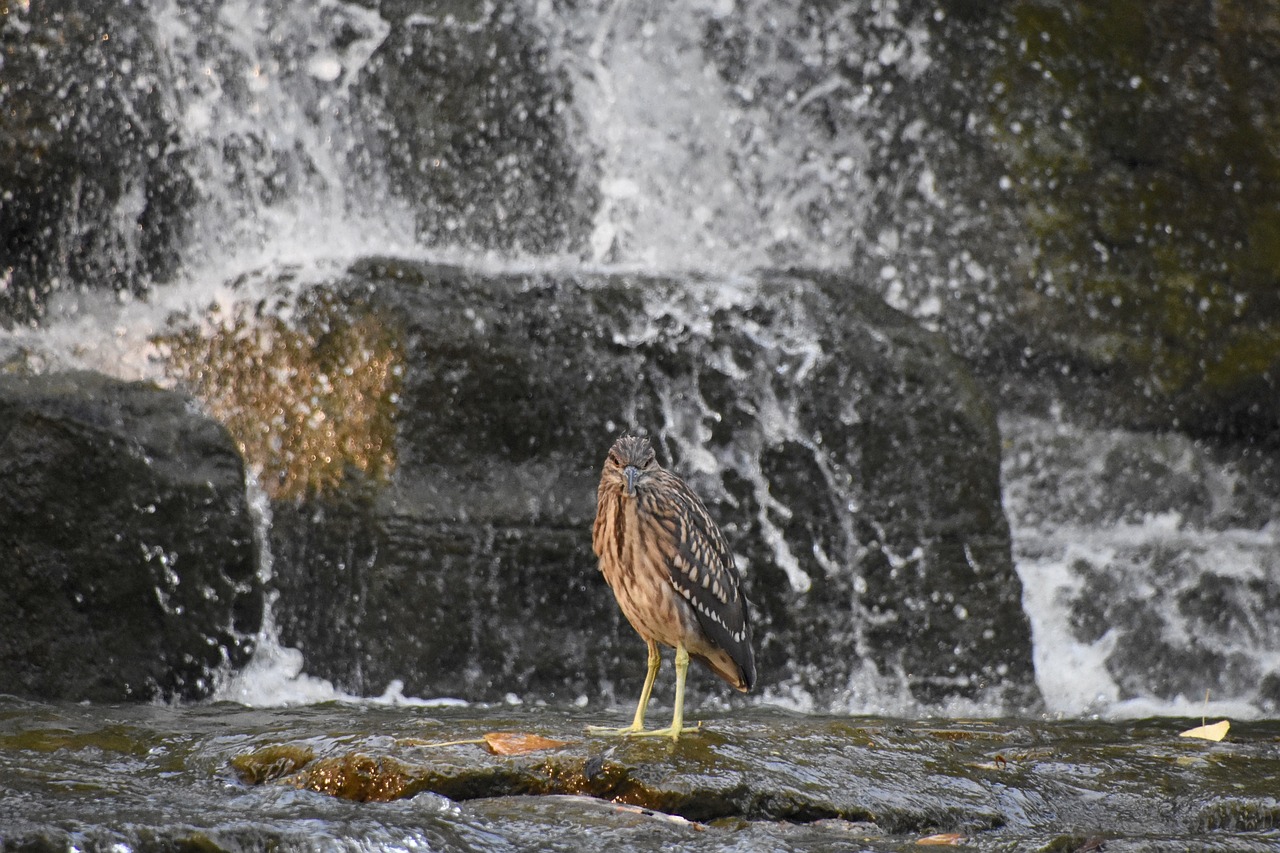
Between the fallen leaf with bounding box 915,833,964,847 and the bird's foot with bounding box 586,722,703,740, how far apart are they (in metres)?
0.93

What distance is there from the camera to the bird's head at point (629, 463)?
207 inches

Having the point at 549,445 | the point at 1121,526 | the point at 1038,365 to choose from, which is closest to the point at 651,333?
the point at 549,445

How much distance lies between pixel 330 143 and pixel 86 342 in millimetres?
2167

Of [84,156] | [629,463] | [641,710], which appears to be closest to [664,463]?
[629,463]

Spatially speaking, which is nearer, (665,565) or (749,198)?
(665,565)

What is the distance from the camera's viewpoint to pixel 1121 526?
985 cm

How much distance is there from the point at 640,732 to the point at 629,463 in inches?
37.7

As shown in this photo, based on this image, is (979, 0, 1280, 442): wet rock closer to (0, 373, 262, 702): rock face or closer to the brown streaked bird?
the brown streaked bird

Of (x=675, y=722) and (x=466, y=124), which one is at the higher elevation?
(x=466, y=124)

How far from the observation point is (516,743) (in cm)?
470

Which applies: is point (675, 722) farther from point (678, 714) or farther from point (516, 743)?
point (516, 743)

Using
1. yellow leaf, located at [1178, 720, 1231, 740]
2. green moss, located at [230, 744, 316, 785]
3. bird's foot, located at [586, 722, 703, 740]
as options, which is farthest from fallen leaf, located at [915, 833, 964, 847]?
yellow leaf, located at [1178, 720, 1231, 740]

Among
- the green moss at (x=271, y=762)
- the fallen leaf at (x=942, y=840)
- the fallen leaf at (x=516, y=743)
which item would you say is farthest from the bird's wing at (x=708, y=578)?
the green moss at (x=271, y=762)

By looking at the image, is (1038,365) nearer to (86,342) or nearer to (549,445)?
(549,445)
